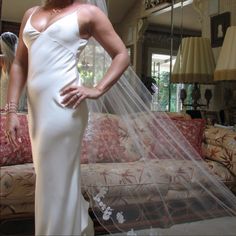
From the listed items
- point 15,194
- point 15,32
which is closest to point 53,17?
point 15,194

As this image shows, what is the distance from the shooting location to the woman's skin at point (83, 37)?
1073 millimetres

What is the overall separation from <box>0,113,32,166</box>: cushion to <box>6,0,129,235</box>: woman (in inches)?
33.9

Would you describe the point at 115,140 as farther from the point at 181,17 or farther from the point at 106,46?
the point at 181,17

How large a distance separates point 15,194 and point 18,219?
0.16 meters

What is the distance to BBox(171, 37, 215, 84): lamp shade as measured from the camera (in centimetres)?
285

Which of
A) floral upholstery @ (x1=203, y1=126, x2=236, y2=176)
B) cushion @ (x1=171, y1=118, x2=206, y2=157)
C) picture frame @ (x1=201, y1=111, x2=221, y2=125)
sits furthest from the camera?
picture frame @ (x1=201, y1=111, x2=221, y2=125)

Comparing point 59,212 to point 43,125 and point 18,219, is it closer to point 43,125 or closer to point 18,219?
point 43,125

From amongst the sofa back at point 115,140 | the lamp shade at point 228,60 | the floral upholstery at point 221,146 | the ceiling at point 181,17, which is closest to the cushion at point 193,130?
the floral upholstery at point 221,146

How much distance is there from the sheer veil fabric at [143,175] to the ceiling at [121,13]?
3.58 feet

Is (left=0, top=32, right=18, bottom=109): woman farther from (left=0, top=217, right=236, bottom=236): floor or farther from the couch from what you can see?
(left=0, top=217, right=236, bottom=236): floor

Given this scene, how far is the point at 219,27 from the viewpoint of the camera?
9.80ft

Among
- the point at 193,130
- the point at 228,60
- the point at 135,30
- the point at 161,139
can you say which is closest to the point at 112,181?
the point at 161,139

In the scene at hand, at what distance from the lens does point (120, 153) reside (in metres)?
1.84

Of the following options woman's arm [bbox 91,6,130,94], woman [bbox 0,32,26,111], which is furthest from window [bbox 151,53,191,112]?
woman's arm [bbox 91,6,130,94]
